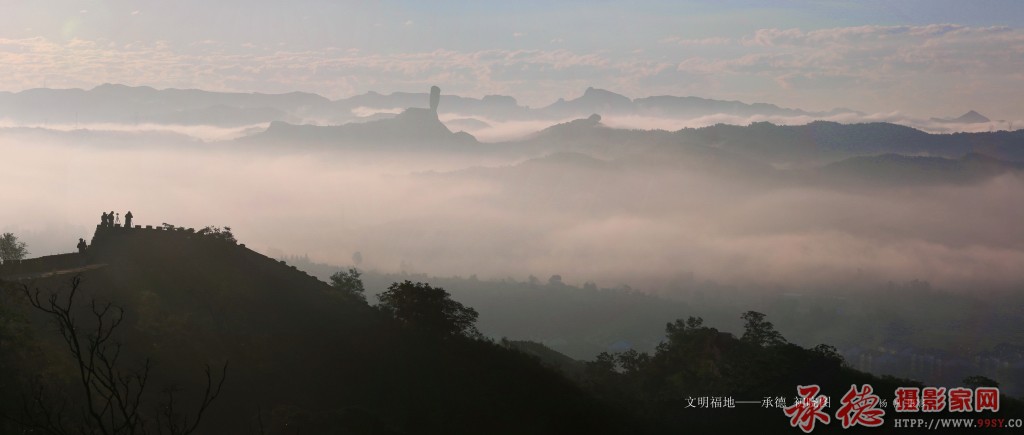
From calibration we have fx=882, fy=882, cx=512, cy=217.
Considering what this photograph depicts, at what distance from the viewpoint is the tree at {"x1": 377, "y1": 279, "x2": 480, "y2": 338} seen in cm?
11662

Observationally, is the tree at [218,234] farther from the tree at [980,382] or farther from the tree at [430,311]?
the tree at [980,382]

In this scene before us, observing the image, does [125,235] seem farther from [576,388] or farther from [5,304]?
[576,388]

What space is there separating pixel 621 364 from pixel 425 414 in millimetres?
69655

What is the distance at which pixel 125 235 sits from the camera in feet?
359

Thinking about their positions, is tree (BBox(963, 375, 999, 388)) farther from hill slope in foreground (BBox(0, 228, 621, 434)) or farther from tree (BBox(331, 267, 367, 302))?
tree (BBox(331, 267, 367, 302))

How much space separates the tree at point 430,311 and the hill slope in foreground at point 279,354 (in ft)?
7.96

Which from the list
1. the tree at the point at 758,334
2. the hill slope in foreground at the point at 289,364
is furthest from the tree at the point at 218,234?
the tree at the point at 758,334

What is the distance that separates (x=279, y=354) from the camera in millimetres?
100438

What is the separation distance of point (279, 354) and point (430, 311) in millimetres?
23211

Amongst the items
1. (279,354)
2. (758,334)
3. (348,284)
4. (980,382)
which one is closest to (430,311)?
(279,354)

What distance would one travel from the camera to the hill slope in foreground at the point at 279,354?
8844cm

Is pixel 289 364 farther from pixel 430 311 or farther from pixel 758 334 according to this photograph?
pixel 758 334

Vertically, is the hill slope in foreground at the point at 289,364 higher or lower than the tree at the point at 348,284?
lower

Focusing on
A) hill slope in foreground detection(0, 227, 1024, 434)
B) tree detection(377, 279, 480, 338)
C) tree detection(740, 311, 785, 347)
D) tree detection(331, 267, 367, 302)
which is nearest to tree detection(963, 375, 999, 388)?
hill slope in foreground detection(0, 227, 1024, 434)
